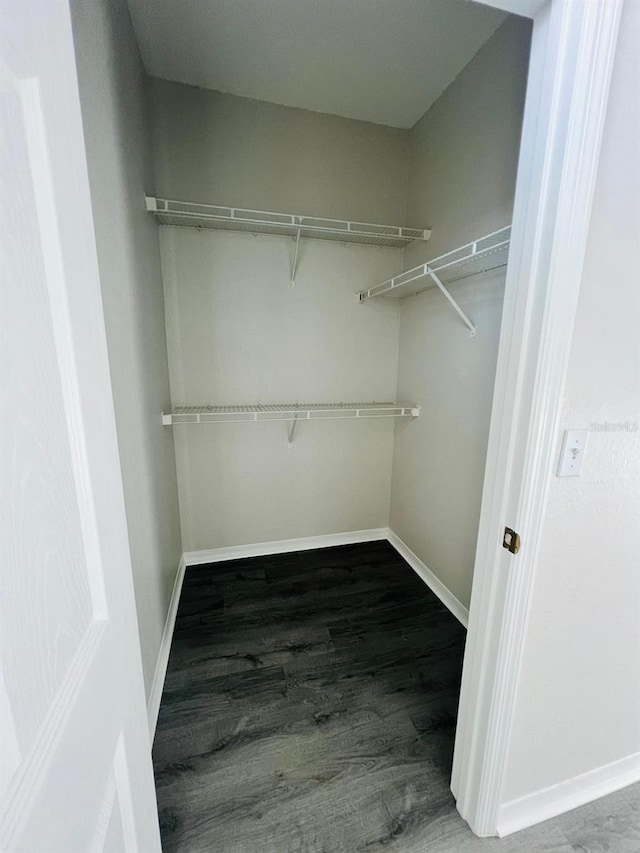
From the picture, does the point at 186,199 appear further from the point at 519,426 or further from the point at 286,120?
the point at 519,426

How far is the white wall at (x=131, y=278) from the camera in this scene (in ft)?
3.28

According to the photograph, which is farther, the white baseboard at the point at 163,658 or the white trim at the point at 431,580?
the white trim at the point at 431,580

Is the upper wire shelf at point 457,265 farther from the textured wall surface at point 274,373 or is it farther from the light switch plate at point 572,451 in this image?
the light switch plate at point 572,451

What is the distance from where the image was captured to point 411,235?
215cm

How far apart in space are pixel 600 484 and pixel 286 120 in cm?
235

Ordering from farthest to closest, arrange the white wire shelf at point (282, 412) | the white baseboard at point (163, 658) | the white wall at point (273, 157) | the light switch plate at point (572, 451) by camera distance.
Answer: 1. the white wire shelf at point (282, 412)
2. the white wall at point (273, 157)
3. the white baseboard at point (163, 658)
4. the light switch plate at point (572, 451)

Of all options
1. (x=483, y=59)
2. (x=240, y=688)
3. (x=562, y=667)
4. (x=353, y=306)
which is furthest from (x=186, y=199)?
(x=562, y=667)

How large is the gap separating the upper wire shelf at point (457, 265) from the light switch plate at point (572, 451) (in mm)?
639

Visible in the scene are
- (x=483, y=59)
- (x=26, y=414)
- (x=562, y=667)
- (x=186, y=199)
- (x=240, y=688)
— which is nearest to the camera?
(x=26, y=414)

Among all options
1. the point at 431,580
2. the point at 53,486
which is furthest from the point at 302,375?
the point at 53,486

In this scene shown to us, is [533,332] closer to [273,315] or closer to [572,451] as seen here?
[572,451]

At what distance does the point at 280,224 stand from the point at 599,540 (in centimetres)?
191

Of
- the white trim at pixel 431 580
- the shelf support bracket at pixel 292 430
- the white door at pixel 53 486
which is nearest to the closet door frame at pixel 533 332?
the white trim at pixel 431 580

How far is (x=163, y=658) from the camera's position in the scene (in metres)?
1.62
